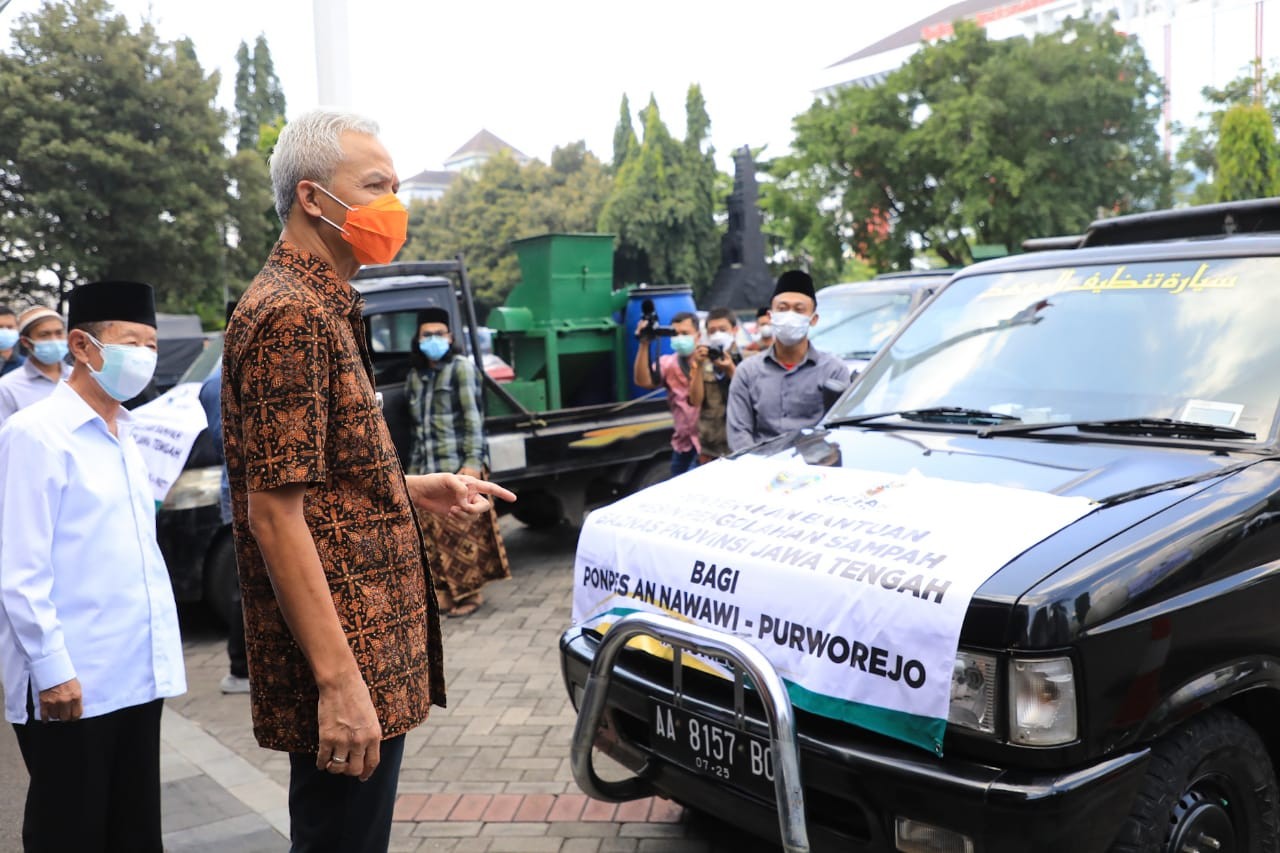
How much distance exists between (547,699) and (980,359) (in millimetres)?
2762

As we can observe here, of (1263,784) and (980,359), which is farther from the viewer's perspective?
(980,359)

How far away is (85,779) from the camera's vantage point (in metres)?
2.69

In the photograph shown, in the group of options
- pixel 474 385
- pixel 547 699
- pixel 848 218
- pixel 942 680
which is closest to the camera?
pixel 942 680

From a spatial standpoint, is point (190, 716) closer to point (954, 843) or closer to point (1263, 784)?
point (954, 843)

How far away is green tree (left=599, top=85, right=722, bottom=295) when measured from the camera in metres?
42.9

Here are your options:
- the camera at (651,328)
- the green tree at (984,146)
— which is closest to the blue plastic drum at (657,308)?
the camera at (651,328)

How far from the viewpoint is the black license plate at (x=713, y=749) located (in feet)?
8.75

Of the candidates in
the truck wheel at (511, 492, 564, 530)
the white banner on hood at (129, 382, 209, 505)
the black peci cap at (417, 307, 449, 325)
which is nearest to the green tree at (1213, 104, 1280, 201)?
the truck wheel at (511, 492, 564, 530)

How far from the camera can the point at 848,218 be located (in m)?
31.5

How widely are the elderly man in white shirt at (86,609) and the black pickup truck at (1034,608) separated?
1198mm

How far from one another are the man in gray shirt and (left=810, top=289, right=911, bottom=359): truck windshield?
3.35 metres

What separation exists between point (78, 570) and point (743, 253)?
27.4 metres

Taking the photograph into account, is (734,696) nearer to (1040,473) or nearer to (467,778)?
(1040,473)

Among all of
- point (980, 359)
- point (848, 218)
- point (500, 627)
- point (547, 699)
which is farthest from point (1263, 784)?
point (848, 218)
